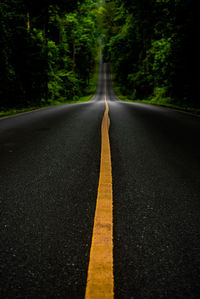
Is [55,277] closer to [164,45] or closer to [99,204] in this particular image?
[99,204]

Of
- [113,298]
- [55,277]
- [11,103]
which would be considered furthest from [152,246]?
[11,103]

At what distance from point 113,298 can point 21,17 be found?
2421 centimetres

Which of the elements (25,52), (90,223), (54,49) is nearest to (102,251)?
(90,223)

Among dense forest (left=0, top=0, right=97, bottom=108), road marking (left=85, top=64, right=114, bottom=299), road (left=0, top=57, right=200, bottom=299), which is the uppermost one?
dense forest (left=0, top=0, right=97, bottom=108)

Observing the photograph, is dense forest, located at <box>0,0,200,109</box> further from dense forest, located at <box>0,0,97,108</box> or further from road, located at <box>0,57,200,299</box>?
road, located at <box>0,57,200,299</box>

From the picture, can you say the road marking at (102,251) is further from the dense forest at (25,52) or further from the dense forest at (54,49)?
the dense forest at (25,52)

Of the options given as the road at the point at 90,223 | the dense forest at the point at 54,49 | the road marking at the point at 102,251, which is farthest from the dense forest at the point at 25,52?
the road marking at the point at 102,251

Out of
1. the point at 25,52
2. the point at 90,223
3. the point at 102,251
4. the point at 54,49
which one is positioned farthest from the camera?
the point at 54,49

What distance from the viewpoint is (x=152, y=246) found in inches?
55.6

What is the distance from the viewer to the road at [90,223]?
1129 mm

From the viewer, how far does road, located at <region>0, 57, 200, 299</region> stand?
1.13m

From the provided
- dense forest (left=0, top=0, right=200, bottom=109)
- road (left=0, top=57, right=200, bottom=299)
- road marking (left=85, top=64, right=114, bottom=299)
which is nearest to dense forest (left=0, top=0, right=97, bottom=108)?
dense forest (left=0, top=0, right=200, bottom=109)

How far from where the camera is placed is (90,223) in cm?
163

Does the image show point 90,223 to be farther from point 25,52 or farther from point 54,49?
→ point 54,49
